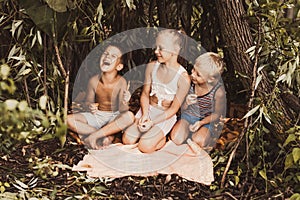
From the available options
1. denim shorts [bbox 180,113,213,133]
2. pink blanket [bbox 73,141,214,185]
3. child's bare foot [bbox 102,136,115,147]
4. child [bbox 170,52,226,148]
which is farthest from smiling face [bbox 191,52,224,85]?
child's bare foot [bbox 102,136,115,147]

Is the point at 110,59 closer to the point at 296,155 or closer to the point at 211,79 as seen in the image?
the point at 211,79

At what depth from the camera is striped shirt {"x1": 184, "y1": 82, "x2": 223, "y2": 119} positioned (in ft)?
5.65

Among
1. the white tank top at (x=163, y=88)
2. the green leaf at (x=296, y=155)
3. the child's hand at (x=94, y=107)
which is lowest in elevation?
the green leaf at (x=296, y=155)

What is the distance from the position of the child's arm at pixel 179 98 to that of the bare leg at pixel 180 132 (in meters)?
0.05

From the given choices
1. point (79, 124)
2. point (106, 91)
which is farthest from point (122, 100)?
point (79, 124)

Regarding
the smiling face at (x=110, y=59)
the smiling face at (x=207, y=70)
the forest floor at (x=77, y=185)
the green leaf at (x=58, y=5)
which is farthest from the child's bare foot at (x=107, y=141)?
the green leaf at (x=58, y=5)

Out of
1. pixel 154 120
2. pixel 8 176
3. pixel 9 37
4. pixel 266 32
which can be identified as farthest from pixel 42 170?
pixel 266 32

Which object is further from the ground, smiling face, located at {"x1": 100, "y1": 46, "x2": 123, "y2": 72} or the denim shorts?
smiling face, located at {"x1": 100, "y1": 46, "x2": 123, "y2": 72}

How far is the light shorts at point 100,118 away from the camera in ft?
5.79

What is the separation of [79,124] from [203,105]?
0.41 metres

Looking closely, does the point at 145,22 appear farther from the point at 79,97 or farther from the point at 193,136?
the point at 193,136

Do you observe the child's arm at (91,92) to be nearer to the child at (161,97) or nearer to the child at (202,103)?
the child at (161,97)

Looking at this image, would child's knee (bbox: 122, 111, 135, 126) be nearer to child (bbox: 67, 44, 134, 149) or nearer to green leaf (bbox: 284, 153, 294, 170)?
child (bbox: 67, 44, 134, 149)

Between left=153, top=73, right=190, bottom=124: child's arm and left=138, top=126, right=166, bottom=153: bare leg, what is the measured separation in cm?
3
